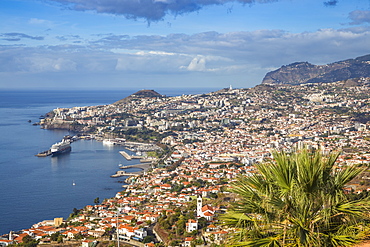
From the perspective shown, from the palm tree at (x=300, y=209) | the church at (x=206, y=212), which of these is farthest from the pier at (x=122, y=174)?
the palm tree at (x=300, y=209)

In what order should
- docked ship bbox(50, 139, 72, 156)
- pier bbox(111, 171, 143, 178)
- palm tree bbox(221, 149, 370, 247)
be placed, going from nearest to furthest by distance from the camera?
1. palm tree bbox(221, 149, 370, 247)
2. pier bbox(111, 171, 143, 178)
3. docked ship bbox(50, 139, 72, 156)

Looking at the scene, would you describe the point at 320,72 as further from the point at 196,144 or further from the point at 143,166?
the point at 143,166

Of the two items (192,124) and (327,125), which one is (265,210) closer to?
(327,125)

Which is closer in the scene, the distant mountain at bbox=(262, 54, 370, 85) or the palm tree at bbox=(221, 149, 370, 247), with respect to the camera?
the palm tree at bbox=(221, 149, 370, 247)

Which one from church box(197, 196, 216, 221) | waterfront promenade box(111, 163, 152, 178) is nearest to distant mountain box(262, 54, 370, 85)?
waterfront promenade box(111, 163, 152, 178)

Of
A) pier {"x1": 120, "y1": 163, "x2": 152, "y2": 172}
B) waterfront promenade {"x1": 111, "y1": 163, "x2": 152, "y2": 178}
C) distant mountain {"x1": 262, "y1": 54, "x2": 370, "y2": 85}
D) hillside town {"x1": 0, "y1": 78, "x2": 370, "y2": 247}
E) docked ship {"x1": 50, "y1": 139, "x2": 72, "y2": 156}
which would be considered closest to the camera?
hillside town {"x1": 0, "y1": 78, "x2": 370, "y2": 247}

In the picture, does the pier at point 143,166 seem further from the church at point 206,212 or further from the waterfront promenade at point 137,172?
the church at point 206,212

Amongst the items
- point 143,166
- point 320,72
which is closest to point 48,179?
point 143,166

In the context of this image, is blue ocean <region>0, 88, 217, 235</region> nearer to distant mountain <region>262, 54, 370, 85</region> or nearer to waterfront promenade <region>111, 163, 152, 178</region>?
waterfront promenade <region>111, 163, 152, 178</region>
